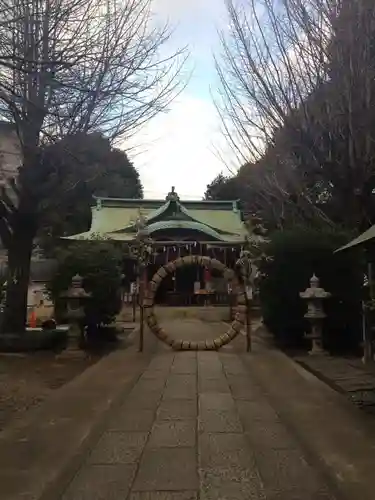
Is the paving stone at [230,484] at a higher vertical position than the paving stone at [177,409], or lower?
lower

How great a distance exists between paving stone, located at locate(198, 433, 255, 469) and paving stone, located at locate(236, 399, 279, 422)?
522 mm

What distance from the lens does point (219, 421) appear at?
5914 millimetres

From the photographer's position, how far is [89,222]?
32.2 meters

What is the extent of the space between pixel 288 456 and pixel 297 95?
10.6 m

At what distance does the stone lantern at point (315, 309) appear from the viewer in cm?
1122

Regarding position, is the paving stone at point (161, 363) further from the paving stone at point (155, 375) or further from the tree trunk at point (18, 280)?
the tree trunk at point (18, 280)

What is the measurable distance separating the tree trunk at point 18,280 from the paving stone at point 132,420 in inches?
256

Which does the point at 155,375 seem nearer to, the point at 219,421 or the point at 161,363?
the point at 161,363

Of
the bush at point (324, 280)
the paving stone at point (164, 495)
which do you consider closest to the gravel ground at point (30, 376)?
the paving stone at point (164, 495)

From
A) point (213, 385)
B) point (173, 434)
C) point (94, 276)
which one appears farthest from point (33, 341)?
point (173, 434)

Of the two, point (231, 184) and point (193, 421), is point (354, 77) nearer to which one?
point (193, 421)

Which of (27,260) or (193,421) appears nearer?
(193,421)

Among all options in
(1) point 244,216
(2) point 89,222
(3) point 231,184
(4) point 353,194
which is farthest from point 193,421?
(3) point 231,184

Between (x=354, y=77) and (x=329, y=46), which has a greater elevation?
(x=329, y=46)
